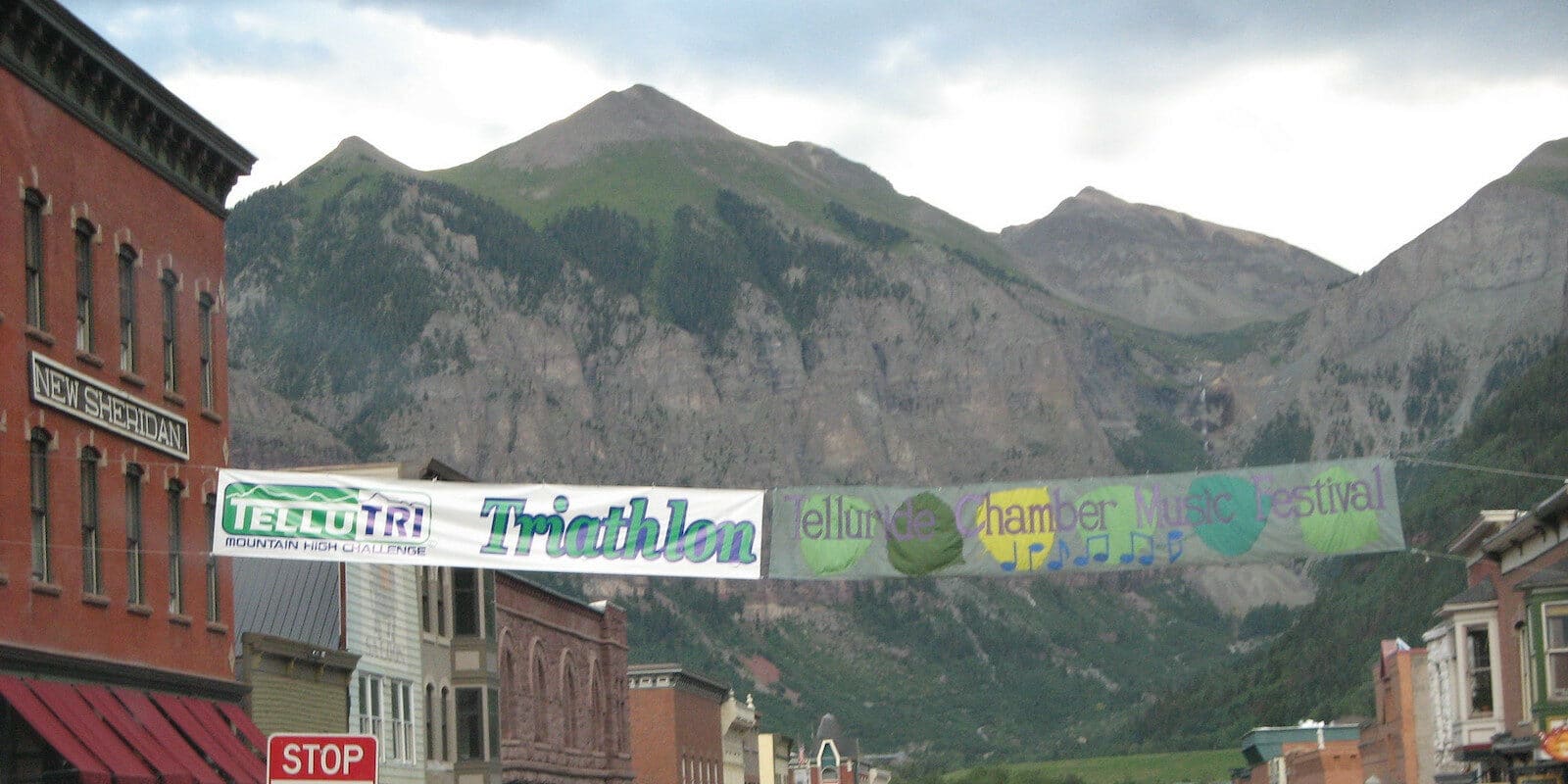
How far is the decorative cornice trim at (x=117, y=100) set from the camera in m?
29.5

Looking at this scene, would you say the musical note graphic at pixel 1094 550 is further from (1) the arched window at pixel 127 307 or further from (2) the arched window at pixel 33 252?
(2) the arched window at pixel 33 252

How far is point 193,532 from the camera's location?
35469mm

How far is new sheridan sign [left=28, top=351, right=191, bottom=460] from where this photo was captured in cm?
2984

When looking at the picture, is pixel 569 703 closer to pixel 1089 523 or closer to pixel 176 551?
pixel 176 551

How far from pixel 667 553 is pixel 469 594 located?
24761 mm

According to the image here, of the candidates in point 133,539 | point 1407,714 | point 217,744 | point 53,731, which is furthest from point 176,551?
point 1407,714

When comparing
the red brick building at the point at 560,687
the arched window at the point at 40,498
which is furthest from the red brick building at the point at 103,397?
the red brick building at the point at 560,687

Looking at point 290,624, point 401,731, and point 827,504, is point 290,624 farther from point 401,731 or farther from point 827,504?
point 827,504

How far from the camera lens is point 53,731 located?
27.8 m

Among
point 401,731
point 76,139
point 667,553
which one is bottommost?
point 401,731

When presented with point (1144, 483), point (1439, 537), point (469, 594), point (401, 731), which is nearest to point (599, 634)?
point (469, 594)

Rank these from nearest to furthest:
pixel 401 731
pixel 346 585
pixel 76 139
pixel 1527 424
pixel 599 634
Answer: pixel 76 139 < pixel 346 585 < pixel 401 731 < pixel 599 634 < pixel 1527 424

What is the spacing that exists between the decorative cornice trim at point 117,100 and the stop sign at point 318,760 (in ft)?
50.5

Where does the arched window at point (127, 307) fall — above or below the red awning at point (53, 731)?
above
